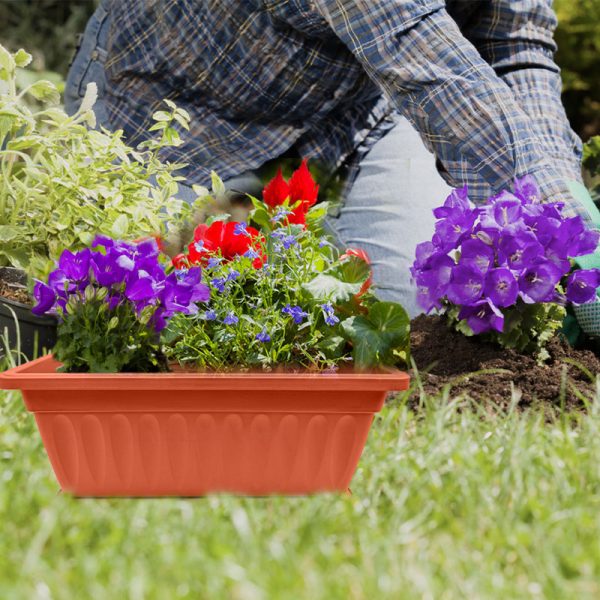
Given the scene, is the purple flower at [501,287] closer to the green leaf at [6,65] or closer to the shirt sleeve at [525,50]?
the shirt sleeve at [525,50]

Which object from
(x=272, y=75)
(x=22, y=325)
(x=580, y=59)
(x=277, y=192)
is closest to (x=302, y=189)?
(x=277, y=192)

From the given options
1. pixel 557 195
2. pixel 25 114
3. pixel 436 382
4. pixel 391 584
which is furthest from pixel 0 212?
pixel 391 584

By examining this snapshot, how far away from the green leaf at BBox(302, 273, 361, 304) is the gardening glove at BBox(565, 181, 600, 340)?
0.60 m

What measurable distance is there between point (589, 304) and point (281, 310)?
812 millimetres

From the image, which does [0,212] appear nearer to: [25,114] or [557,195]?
[25,114]

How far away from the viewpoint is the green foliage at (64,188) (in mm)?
1932

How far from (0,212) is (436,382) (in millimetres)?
1030

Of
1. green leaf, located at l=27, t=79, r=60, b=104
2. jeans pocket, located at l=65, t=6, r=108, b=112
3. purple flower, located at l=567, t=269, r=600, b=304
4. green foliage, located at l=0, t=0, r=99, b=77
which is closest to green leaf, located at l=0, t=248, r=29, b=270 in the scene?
green leaf, located at l=27, t=79, r=60, b=104

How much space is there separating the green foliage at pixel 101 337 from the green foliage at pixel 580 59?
5.48 meters

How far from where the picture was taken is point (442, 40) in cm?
199

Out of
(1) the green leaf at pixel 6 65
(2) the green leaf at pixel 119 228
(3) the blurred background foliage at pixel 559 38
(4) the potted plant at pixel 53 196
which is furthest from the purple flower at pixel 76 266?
(3) the blurred background foliage at pixel 559 38

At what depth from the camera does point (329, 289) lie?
1586 mm

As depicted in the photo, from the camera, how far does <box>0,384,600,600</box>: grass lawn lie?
3.63ft

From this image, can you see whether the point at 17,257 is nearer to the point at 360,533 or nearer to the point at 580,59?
the point at 360,533
